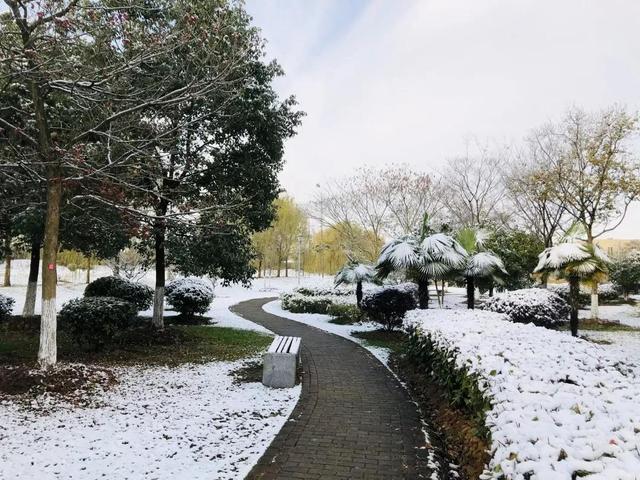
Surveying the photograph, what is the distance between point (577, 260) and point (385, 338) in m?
6.13

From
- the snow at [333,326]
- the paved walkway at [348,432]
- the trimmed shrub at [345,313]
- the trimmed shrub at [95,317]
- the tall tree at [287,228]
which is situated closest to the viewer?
the paved walkway at [348,432]

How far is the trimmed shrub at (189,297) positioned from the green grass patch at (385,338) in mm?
6073

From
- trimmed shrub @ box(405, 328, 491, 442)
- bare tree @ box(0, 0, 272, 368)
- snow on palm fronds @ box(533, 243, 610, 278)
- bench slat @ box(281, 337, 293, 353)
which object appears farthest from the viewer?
snow on palm fronds @ box(533, 243, 610, 278)

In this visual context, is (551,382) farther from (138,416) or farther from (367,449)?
(138,416)

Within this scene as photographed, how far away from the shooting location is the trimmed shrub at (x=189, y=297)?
15844 millimetres

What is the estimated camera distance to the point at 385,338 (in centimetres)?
1229

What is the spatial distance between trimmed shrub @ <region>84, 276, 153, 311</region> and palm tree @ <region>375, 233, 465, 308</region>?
911 centimetres

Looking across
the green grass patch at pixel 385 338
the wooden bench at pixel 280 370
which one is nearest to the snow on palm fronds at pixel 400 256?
the green grass patch at pixel 385 338

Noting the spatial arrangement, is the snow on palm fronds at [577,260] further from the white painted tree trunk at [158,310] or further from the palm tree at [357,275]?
the white painted tree trunk at [158,310]

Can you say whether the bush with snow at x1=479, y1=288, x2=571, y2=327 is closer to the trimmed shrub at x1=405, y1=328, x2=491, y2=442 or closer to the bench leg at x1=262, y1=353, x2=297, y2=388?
the trimmed shrub at x1=405, y1=328, x2=491, y2=442

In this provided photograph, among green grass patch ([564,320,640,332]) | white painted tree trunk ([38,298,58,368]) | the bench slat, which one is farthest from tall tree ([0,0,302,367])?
green grass patch ([564,320,640,332])

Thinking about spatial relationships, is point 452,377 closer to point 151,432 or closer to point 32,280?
point 151,432

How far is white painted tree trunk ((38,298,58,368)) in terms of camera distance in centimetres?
664

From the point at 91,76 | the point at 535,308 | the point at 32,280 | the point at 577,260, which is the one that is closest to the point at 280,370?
the point at 91,76
